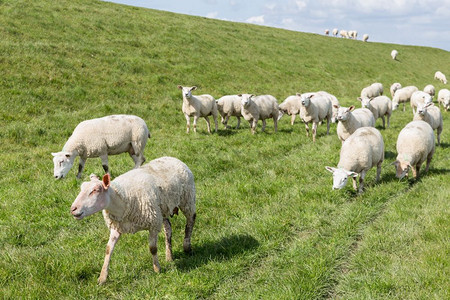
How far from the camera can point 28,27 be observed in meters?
19.3

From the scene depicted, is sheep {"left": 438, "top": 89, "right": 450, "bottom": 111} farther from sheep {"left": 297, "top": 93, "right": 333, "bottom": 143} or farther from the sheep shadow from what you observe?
the sheep shadow

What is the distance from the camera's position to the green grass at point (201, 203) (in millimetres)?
4520

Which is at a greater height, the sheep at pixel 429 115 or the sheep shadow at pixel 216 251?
the sheep at pixel 429 115

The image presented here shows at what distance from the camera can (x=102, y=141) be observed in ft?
28.2

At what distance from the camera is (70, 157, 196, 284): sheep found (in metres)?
Result: 4.11

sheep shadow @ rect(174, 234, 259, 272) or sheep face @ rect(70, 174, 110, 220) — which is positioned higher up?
sheep face @ rect(70, 174, 110, 220)

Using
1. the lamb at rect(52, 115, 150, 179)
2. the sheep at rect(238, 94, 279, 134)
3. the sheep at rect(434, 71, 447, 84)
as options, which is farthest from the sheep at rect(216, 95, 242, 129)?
the sheep at rect(434, 71, 447, 84)

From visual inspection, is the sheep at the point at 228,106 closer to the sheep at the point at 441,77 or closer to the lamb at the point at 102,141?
the lamb at the point at 102,141

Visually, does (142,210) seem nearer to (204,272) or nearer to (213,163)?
(204,272)

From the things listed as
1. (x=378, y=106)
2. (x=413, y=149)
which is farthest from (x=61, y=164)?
(x=378, y=106)

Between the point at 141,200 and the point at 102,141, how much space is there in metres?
4.55

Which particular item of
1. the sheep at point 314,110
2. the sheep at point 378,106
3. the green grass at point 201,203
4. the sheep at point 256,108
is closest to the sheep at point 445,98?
the green grass at point 201,203

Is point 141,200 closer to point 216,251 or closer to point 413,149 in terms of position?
point 216,251

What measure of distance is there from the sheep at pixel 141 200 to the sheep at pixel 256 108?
8.80 m
